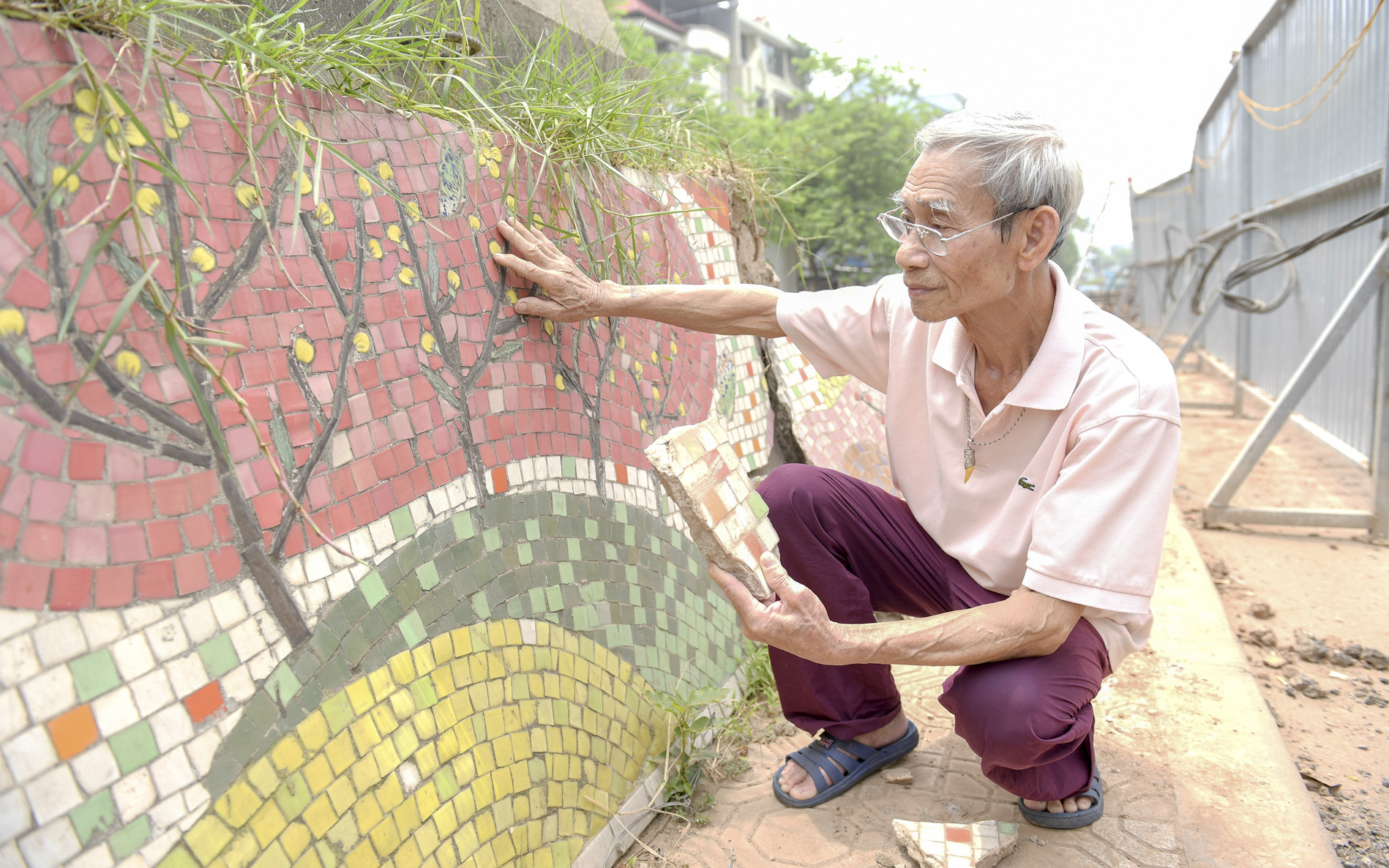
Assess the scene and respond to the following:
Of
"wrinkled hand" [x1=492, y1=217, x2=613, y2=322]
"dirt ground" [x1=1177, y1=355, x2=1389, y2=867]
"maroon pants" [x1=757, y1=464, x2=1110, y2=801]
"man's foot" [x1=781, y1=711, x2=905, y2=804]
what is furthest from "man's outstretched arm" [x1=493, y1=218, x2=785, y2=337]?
"dirt ground" [x1=1177, y1=355, x2=1389, y2=867]

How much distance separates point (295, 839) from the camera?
1124mm

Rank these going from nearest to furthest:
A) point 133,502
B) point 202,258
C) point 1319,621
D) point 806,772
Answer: point 133,502 → point 202,258 → point 806,772 → point 1319,621

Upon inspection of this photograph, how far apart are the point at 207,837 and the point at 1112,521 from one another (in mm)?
1404

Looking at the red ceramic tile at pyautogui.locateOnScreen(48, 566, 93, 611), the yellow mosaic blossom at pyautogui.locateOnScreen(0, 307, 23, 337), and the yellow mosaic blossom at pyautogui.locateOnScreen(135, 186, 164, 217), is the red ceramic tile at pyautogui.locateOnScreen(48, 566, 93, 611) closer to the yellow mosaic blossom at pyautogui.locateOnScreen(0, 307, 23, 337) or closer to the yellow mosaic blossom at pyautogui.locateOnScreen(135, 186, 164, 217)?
the yellow mosaic blossom at pyautogui.locateOnScreen(0, 307, 23, 337)

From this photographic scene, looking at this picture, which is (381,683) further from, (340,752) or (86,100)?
(86,100)

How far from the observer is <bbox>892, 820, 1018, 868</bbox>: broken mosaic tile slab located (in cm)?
161

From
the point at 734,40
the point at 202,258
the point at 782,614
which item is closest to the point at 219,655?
the point at 202,258

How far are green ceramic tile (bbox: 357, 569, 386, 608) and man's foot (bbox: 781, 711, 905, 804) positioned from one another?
3.30 ft

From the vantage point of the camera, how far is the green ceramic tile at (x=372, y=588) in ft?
4.23

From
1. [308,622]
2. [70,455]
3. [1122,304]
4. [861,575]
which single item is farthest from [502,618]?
[1122,304]

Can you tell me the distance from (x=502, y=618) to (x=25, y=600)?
73 cm

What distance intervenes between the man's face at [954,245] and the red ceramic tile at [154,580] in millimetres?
1263

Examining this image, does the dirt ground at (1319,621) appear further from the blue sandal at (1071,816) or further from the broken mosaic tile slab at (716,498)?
the broken mosaic tile slab at (716,498)

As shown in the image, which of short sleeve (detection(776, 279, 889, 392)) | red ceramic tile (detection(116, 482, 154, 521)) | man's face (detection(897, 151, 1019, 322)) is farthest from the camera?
short sleeve (detection(776, 279, 889, 392))
